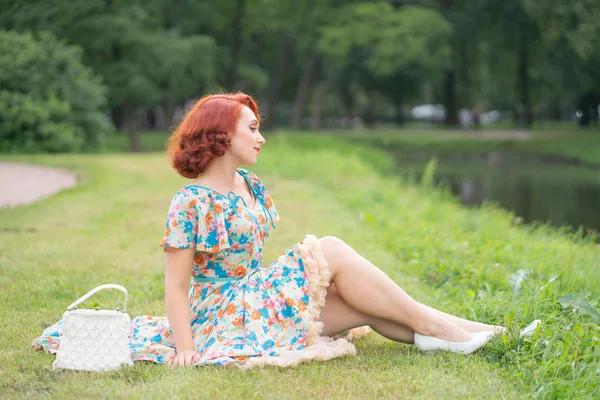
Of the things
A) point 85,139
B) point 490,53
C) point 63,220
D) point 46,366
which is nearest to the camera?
point 46,366

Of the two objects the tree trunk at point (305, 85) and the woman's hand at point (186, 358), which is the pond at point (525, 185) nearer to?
the woman's hand at point (186, 358)

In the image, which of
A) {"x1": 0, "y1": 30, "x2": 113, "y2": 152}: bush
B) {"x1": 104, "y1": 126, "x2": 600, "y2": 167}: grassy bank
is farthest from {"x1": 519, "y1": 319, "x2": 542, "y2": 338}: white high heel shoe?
{"x1": 104, "y1": 126, "x2": 600, "y2": 167}: grassy bank

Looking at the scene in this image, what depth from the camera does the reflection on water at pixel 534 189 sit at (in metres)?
12.6

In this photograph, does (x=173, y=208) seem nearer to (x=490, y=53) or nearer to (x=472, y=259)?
(x=472, y=259)

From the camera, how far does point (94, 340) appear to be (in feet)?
11.2

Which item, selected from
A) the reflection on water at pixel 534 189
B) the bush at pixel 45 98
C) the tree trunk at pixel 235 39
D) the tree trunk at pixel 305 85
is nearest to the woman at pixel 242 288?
the reflection on water at pixel 534 189

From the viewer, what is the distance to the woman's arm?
3502 millimetres

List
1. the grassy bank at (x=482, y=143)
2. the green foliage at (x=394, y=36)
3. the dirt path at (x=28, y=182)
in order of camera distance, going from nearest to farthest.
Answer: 1. the dirt path at (x=28, y=182)
2. the grassy bank at (x=482, y=143)
3. the green foliage at (x=394, y=36)

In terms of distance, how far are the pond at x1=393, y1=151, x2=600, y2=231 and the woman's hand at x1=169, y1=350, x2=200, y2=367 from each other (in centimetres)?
868

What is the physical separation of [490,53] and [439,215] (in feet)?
98.9

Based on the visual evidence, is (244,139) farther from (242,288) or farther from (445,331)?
(445,331)

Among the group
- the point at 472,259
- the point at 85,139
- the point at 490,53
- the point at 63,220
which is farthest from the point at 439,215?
the point at 490,53

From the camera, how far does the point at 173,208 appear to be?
11.7 ft

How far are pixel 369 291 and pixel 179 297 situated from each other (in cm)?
86
